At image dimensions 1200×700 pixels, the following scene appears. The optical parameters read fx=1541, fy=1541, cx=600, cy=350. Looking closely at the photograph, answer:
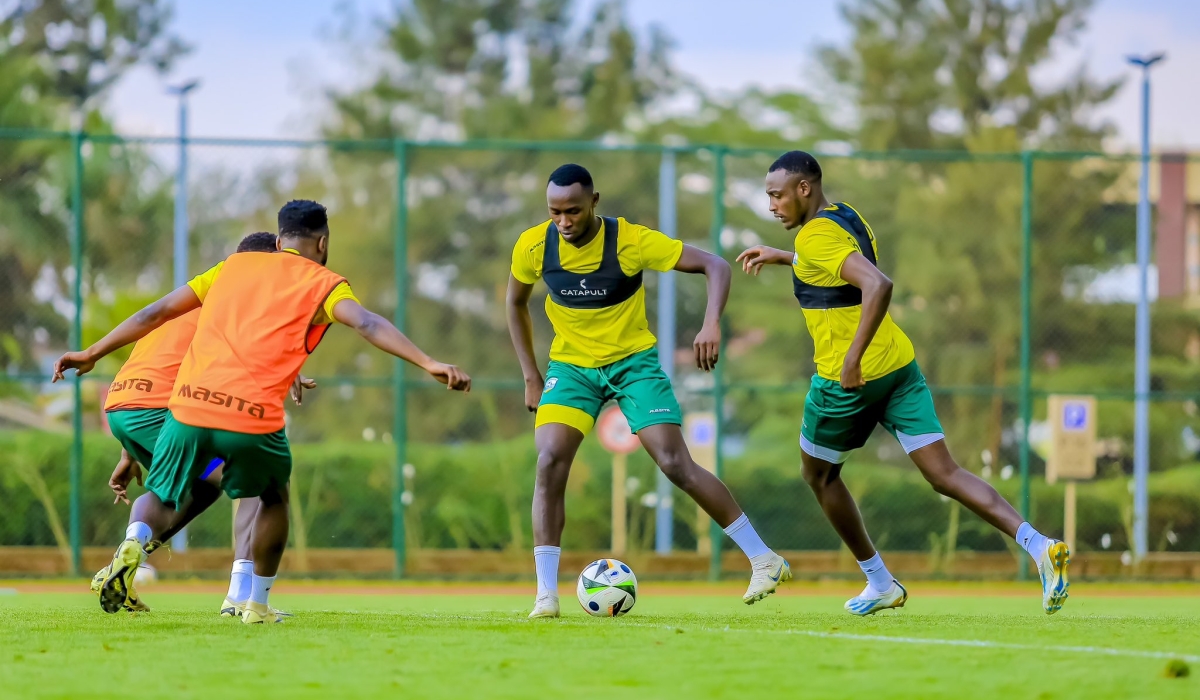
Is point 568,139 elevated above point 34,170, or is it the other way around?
point 568,139

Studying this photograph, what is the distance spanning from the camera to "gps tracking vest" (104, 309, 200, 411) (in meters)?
7.52

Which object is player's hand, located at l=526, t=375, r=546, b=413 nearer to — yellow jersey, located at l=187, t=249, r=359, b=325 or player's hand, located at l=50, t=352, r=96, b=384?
yellow jersey, located at l=187, t=249, r=359, b=325

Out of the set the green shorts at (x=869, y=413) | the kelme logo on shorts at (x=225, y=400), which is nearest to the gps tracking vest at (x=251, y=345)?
the kelme logo on shorts at (x=225, y=400)

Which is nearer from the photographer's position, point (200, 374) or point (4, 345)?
point (200, 374)

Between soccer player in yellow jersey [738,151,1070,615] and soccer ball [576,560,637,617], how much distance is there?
3.49 feet

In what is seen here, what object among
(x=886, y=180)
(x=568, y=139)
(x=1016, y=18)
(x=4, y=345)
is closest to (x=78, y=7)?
(x=568, y=139)

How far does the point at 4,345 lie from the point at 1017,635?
58.5ft

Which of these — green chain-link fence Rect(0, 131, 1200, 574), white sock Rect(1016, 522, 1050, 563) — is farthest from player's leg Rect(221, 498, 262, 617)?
green chain-link fence Rect(0, 131, 1200, 574)

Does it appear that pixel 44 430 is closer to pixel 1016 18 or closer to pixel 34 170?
pixel 34 170

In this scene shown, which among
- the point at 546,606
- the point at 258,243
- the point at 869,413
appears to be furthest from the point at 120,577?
the point at 869,413

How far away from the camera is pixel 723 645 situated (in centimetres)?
575

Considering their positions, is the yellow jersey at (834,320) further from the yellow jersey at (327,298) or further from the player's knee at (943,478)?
the yellow jersey at (327,298)

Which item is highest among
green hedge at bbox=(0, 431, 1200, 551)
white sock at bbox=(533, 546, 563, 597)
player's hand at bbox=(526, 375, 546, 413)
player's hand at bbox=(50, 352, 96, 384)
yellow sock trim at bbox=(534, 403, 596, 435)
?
player's hand at bbox=(50, 352, 96, 384)

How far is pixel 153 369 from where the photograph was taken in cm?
761
